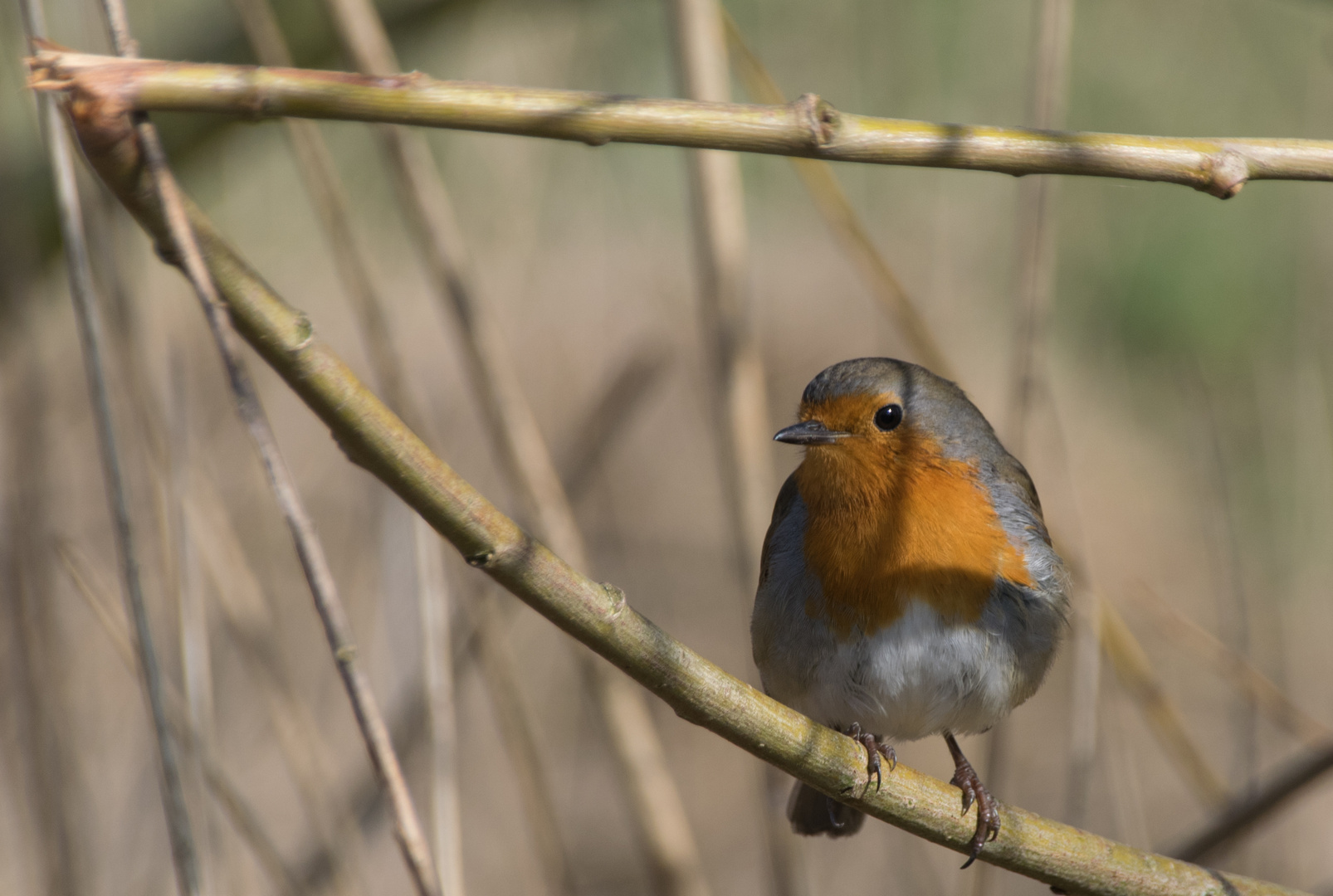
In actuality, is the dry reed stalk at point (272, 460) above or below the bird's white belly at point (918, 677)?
A: above

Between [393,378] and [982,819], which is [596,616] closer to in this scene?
[982,819]

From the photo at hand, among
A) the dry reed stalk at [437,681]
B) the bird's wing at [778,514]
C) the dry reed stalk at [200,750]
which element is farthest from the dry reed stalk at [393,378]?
the bird's wing at [778,514]

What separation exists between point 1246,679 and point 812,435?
4.46ft

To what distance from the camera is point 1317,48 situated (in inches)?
232

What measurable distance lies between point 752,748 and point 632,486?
4.69 metres

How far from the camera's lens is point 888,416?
250cm

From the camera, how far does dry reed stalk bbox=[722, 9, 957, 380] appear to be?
261 cm

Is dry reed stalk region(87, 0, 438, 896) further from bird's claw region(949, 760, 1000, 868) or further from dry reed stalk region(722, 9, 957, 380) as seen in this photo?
dry reed stalk region(722, 9, 957, 380)

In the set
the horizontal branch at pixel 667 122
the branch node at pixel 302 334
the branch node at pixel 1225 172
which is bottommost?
the branch node at pixel 302 334

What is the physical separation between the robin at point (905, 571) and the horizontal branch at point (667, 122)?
47.7 inches

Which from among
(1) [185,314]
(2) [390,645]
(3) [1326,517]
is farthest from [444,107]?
(3) [1326,517]

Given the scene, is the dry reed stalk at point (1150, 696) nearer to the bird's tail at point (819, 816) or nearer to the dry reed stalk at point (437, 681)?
the bird's tail at point (819, 816)

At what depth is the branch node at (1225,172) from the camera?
3.99ft

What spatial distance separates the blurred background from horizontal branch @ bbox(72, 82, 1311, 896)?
3.47 ft
